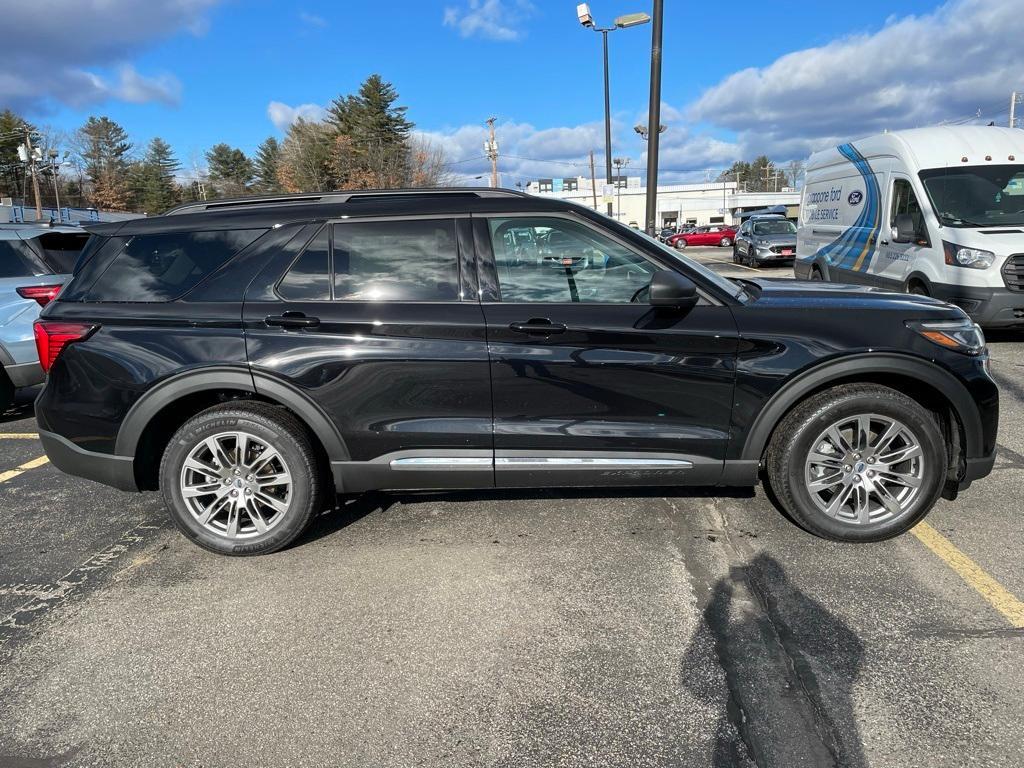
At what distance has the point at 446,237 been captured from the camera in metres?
3.35

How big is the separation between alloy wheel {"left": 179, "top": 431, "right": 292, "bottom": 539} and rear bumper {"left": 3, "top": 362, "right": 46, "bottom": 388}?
3.85 meters

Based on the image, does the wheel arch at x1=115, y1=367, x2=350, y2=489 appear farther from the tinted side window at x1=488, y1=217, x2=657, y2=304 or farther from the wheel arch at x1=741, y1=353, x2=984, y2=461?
the wheel arch at x1=741, y1=353, x2=984, y2=461

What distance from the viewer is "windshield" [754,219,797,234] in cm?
2108

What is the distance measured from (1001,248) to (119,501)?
28.5 ft

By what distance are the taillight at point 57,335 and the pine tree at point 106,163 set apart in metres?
89.1

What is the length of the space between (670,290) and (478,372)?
0.99 metres

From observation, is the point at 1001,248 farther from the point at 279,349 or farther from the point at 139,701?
the point at 139,701

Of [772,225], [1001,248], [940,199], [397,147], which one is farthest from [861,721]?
[397,147]

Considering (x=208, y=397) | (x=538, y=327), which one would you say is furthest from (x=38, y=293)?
(x=538, y=327)

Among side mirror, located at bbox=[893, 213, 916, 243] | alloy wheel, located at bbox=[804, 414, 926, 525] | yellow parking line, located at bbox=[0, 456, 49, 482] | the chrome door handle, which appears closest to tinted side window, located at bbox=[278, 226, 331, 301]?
the chrome door handle

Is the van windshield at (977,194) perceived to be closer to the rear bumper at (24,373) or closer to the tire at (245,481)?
the tire at (245,481)

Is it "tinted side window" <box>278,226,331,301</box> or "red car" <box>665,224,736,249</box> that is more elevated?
"red car" <box>665,224,736,249</box>

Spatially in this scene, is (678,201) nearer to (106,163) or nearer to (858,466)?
(106,163)

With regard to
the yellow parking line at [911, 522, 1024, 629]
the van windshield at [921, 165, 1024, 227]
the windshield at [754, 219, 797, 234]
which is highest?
the windshield at [754, 219, 797, 234]
